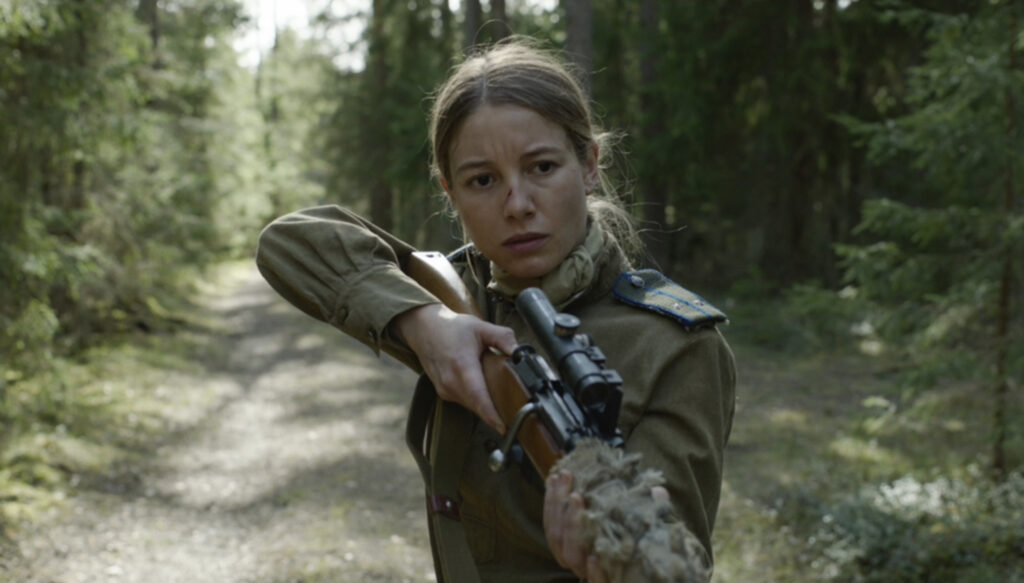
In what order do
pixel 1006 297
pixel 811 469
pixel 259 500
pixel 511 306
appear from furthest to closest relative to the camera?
pixel 811 469
pixel 259 500
pixel 1006 297
pixel 511 306

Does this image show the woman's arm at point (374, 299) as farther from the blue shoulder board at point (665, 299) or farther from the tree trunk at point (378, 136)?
the tree trunk at point (378, 136)

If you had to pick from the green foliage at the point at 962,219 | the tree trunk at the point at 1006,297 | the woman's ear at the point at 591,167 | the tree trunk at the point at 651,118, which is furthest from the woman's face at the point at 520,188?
the tree trunk at the point at 651,118

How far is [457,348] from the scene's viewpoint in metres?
1.81

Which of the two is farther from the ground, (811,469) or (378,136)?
(378,136)


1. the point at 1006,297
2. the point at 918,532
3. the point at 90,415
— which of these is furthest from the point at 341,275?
the point at 90,415

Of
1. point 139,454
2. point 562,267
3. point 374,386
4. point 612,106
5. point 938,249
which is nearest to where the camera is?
point 562,267

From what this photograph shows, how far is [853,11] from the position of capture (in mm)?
15188

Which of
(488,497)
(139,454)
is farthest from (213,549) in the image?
(488,497)

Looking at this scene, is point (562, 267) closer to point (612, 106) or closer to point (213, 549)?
point (213, 549)

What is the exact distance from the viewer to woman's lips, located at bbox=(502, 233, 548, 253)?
202 cm

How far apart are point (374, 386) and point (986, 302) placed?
8.76m

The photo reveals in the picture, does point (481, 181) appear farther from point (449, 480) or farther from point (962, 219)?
point (962, 219)

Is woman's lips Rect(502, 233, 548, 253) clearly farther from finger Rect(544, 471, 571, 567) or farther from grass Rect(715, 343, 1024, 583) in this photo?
grass Rect(715, 343, 1024, 583)

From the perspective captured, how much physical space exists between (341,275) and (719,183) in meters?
17.9
